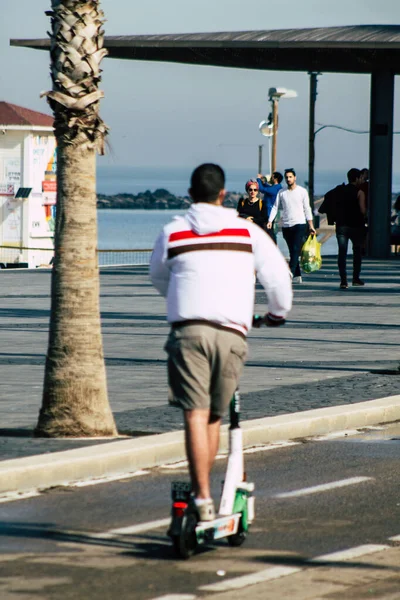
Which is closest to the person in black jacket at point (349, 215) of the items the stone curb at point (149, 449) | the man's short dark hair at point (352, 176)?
the man's short dark hair at point (352, 176)

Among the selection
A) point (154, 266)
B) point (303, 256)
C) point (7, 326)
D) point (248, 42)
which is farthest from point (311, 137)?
point (154, 266)

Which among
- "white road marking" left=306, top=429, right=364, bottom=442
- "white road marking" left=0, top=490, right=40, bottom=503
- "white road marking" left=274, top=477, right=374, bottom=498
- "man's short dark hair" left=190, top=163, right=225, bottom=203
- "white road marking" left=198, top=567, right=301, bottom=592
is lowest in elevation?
"white road marking" left=306, top=429, right=364, bottom=442

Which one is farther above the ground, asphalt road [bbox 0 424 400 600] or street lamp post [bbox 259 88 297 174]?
street lamp post [bbox 259 88 297 174]

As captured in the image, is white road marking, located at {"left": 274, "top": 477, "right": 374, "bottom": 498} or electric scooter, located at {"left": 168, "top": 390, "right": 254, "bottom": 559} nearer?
electric scooter, located at {"left": 168, "top": 390, "right": 254, "bottom": 559}

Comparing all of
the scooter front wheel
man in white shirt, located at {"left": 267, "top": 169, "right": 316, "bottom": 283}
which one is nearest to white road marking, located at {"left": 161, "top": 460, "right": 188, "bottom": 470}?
the scooter front wheel

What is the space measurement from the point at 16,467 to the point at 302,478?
5.76 ft

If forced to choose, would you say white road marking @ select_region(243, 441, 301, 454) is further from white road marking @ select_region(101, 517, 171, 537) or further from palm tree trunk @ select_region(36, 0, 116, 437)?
white road marking @ select_region(101, 517, 171, 537)

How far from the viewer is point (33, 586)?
571cm

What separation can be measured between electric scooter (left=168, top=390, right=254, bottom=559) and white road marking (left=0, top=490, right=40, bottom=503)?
59.0 inches

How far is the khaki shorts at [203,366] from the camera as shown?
20.2 ft

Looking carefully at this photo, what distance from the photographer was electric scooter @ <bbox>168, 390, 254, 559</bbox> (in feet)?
20.0

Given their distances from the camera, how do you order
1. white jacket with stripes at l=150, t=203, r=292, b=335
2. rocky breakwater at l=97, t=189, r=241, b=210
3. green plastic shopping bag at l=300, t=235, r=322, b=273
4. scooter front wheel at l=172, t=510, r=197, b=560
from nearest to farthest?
scooter front wheel at l=172, t=510, r=197, b=560 → white jacket with stripes at l=150, t=203, r=292, b=335 → green plastic shopping bag at l=300, t=235, r=322, b=273 → rocky breakwater at l=97, t=189, r=241, b=210

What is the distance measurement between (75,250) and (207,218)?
3.20m

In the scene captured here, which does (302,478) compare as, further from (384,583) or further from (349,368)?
(349,368)
